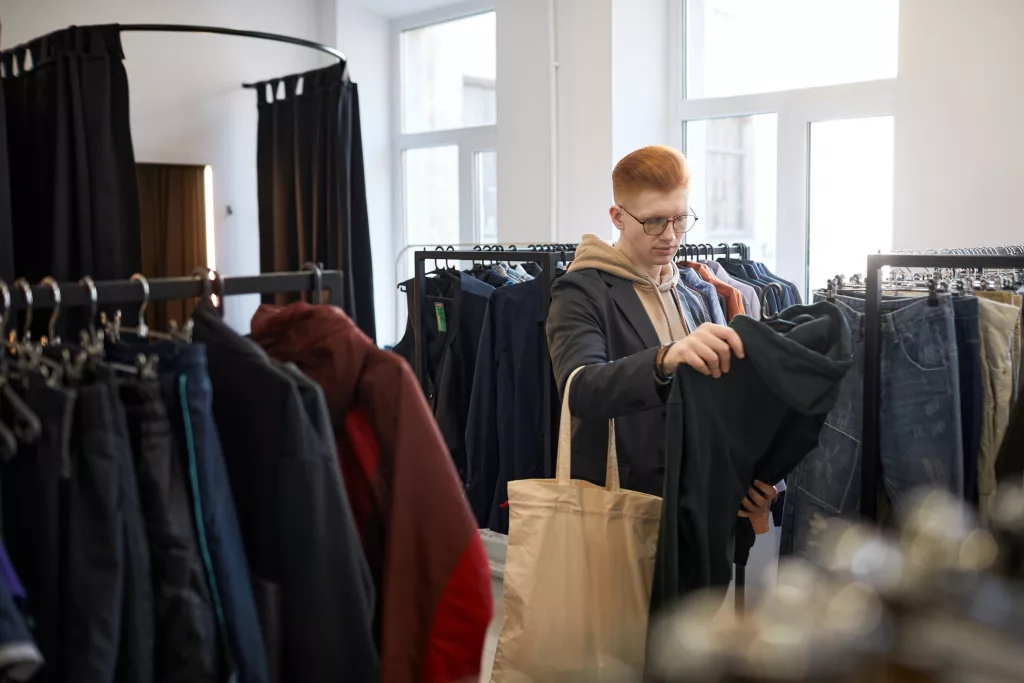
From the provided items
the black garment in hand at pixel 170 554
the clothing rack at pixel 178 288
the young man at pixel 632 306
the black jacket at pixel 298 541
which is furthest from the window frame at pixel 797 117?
the black garment in hand at pixel 170 554

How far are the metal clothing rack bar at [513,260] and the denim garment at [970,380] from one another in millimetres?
1044

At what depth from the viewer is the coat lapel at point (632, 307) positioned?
5.78 ft

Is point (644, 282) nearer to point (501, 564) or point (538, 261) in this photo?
point (538, 261)

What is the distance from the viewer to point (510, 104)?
405 cm

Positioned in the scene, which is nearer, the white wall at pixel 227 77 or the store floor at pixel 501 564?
the store floor at pixel 501 564

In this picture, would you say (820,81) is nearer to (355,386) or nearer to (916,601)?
(355,386)

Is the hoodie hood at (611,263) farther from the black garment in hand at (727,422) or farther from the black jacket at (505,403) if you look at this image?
the black jacket at (505,403)

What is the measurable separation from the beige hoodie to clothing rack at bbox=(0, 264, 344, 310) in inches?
25.3

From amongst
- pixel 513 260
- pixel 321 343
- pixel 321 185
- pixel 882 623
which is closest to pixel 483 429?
pixel 513 260

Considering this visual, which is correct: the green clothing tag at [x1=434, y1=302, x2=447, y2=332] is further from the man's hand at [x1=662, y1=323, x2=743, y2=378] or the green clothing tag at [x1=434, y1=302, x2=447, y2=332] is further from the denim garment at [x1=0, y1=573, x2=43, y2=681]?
the denim garment at [x1=0, y1=573, x2=43, y2=681]

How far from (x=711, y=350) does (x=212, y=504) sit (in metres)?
0.73

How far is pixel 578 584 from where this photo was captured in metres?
1.40

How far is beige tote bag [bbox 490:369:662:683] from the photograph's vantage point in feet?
4.55

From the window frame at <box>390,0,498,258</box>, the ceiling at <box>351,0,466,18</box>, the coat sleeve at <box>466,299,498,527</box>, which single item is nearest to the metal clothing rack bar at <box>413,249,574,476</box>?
the coat sleeve at <box>466,299,498,527</box>
